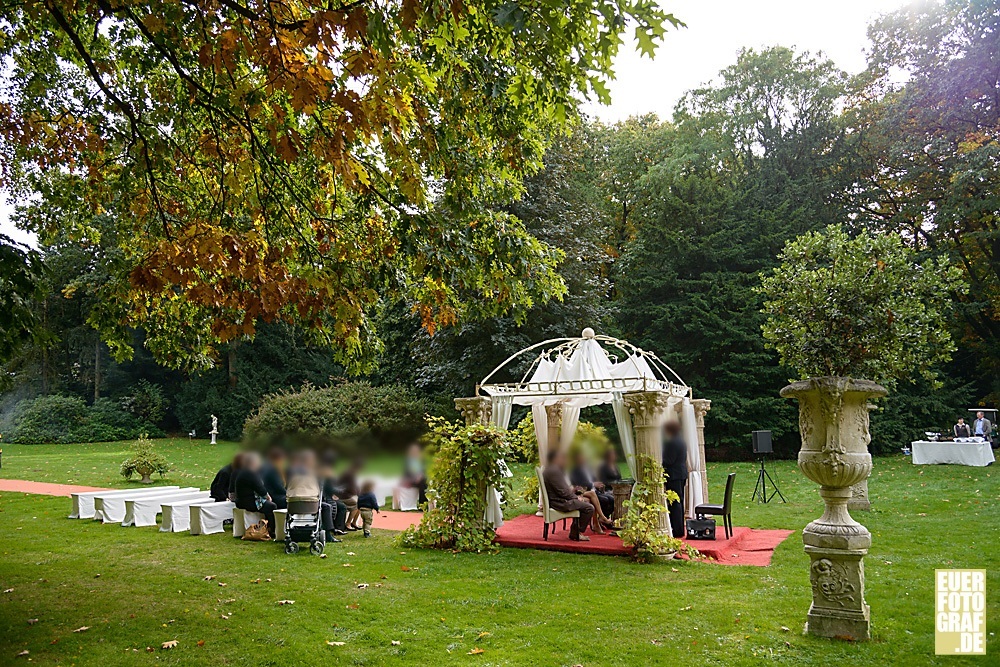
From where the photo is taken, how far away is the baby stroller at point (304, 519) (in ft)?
31.9

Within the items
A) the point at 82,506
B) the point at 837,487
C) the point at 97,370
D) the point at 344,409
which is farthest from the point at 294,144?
the point at 97,370

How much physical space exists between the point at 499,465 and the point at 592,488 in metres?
1.67

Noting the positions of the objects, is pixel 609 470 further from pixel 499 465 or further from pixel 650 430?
pixel 499 465

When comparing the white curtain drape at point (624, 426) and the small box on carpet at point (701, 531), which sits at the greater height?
the white curtain drape at point (624, 426)

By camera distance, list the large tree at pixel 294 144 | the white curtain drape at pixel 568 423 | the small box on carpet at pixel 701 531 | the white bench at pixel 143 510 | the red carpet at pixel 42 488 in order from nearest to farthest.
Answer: the large tree at pixel 294 144
the small box on carpet at pixel 701 531
the white curtain drape at pixel 568 423
the white bench at pixel 143 510
the red carpet at pixel 42 488

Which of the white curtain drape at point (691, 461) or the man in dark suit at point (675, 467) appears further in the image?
the white curtain drape at point (691, 461)

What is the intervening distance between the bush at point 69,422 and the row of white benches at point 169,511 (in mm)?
20983

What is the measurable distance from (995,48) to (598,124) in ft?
47.3

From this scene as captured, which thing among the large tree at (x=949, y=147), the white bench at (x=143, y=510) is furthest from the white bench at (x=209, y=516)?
the large tree at (x=949, y=147)

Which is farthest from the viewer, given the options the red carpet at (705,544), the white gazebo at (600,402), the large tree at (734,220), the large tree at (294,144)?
the large tree at (734,220)

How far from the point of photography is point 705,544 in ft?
32.9

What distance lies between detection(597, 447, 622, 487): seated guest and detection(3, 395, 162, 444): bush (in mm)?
26777

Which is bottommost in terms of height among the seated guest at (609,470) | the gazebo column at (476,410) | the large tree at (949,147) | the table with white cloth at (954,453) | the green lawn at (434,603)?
the table with white cloth at (954,453)

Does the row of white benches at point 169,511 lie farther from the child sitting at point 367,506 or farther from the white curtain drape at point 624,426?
the white curtain drape at point 624,426
